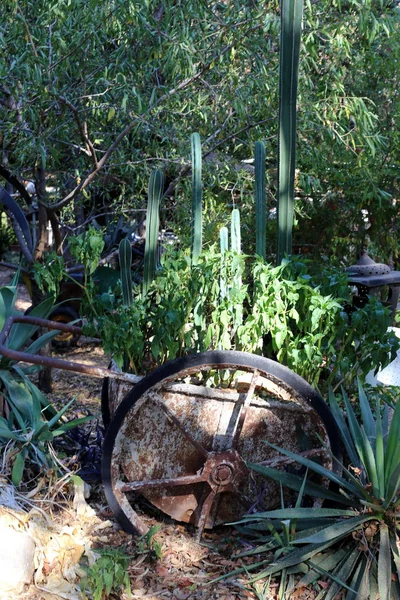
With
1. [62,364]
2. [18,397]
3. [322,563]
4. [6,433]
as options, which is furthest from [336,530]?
[18,397]

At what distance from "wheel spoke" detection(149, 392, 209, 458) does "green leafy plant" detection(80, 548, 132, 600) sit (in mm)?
529

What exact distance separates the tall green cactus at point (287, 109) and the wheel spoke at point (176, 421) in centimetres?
99

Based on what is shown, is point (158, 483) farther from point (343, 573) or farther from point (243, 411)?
point (343, 573)

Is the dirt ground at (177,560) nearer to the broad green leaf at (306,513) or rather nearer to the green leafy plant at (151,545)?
the green leafy plant at (151,545)

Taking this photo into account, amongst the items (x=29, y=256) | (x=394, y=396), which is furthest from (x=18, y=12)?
(x=394, y=396)

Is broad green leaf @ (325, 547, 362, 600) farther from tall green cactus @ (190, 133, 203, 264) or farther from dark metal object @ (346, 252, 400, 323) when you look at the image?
dark metal object @ (346, 252, 400, 323)

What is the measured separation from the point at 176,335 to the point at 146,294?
387 millimetres

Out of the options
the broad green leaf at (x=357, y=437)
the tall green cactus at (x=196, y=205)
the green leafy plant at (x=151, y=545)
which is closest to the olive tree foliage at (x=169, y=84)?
the tall green cactus at (x=196, y=205)

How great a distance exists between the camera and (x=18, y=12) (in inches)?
181

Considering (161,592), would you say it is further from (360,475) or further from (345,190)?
(345,190)

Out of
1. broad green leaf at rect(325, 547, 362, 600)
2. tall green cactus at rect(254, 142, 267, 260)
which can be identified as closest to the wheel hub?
broad green leaf at rect(325, 547, 362, 600)

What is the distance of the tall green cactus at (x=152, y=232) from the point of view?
361cm

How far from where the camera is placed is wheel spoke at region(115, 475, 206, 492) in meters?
3.01

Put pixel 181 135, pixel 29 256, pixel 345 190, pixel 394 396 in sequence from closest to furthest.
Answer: pixel 394 396 → pixel 181 135 → pixel 29 256 → pixel 345 190
